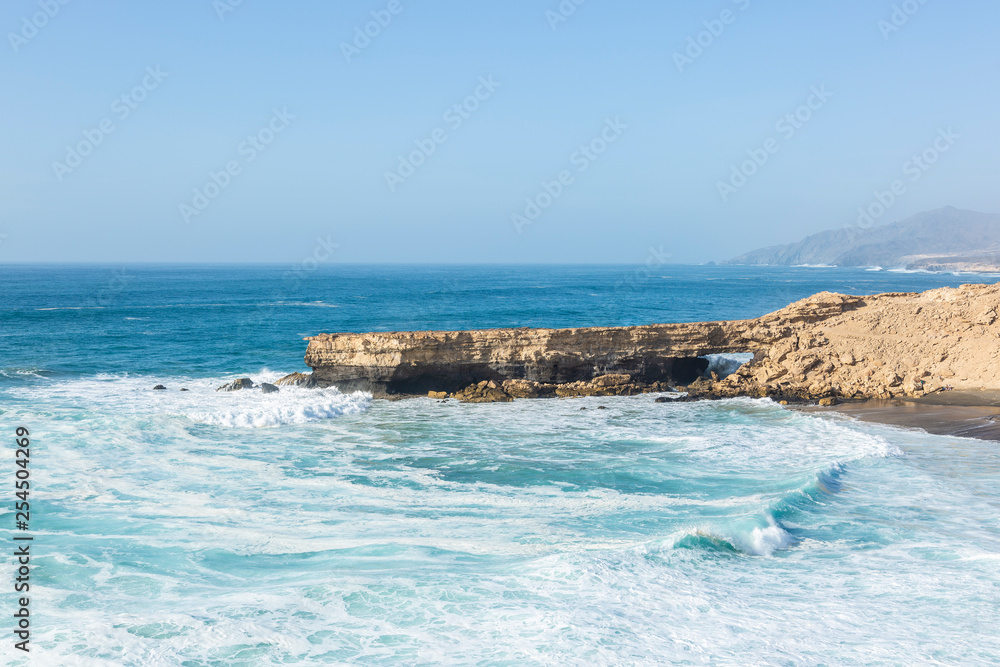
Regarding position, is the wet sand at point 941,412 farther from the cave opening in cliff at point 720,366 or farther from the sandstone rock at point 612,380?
the sandstone rock at point 612,380

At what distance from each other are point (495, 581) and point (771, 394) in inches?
576

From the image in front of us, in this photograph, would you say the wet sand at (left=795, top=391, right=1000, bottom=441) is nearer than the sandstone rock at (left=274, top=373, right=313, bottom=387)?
Yes

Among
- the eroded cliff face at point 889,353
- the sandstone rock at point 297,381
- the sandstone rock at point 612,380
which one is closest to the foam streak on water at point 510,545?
the eroded cliff face at point 889,353

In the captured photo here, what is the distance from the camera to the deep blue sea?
683 cm

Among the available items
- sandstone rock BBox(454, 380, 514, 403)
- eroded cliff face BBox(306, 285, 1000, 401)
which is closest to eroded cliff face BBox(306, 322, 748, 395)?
eroded cliff face BBox(306, 285, 1000, 401)

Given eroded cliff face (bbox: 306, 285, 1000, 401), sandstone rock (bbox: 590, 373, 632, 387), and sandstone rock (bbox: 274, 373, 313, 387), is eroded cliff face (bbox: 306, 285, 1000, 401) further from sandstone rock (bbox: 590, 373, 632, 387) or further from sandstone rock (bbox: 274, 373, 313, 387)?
sandstone rock (bbox: 274, 373, 313, 387)

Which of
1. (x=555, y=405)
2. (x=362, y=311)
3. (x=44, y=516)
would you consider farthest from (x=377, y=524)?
(x=362, y=311)

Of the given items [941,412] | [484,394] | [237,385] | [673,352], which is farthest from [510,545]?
[237,385]

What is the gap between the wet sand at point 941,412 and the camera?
51.2ft

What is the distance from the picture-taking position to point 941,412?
17250 millimetres

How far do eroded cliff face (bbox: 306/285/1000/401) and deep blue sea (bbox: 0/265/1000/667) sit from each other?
143cm

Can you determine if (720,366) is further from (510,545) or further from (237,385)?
(237,385)

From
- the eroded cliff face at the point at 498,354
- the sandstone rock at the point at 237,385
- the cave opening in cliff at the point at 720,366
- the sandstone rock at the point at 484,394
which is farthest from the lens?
the cave opening in cliff at the point at 720,366

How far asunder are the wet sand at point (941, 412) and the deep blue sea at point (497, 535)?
0.93 metres
